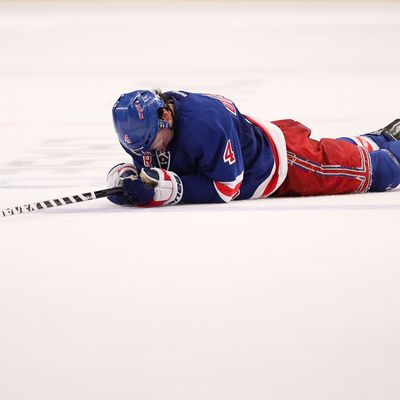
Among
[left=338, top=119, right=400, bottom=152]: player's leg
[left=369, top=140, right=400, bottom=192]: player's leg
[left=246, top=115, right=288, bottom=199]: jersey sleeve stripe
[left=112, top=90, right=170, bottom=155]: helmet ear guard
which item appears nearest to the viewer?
[left=112, top=90, right=170, bottom=155]: helmet ear guard

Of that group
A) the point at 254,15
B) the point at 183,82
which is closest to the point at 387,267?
the point at 183,82

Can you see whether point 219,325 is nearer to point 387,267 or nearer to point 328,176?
point 387,267

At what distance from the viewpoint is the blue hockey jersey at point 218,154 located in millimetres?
2912

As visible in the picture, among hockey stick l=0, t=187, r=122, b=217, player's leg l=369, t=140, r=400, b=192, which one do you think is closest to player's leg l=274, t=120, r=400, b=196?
player's leg l=369, t=140, r=400, b=192

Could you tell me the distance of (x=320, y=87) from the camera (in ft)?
20.7

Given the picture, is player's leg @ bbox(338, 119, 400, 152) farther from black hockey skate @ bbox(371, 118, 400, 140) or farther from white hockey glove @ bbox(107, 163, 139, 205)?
white hockey glove @ bbox(107, 163, 139, 205)

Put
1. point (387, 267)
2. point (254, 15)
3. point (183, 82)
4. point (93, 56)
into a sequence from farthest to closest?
point (254, 15), point (93, 56), point (183, 82), point (387, 267)

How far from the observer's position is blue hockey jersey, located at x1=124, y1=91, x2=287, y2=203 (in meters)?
2.91

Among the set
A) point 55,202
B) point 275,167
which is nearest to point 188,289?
point 55,202

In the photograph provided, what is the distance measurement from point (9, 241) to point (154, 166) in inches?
25.6

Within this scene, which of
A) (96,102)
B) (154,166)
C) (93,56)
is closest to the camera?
(154,166)

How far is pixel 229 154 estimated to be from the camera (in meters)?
2.91

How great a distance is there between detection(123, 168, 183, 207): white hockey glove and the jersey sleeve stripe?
0.31 m

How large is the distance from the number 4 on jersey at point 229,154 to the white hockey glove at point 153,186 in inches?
7.2
